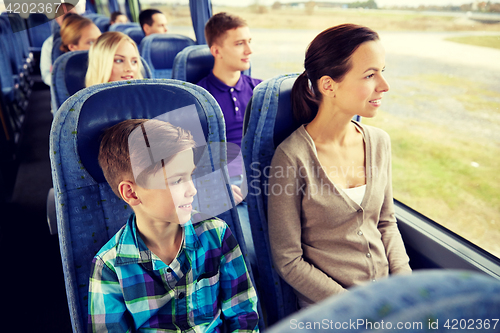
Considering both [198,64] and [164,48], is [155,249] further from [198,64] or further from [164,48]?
[164,48]

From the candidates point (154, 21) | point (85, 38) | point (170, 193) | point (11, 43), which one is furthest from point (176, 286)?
point (11, 43)

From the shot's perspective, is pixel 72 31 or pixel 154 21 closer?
pixel 72 31

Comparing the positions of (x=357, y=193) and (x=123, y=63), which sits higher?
(x=123, y=63)

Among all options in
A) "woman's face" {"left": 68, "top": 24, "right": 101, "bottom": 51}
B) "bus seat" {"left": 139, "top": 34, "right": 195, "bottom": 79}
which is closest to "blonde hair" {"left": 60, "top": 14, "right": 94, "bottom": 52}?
"woman's face" {"left": 68, "top": 24, "right": 101, "bottom": 51}

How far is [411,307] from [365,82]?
38.6 inches

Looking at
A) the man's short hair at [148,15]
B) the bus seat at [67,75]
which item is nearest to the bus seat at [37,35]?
the man's short hair at [148,15]

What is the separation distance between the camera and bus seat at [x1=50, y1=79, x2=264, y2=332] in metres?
0.95

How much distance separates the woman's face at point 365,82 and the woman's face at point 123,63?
146 centimetres

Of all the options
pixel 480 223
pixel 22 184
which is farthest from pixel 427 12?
pixel 22 184

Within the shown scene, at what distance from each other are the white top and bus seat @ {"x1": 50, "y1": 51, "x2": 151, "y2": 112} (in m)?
1.71

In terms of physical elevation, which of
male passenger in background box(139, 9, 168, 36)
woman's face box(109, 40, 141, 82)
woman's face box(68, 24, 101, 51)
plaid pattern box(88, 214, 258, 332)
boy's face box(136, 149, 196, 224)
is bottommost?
plaid pattern box(88, 214, 258, 332)

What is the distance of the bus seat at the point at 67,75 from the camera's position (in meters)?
1.99

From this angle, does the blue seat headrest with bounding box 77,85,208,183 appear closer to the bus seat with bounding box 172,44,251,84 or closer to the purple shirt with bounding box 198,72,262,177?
the purple shirt with bounding box 198,72,262,177

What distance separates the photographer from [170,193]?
939 millimetres
